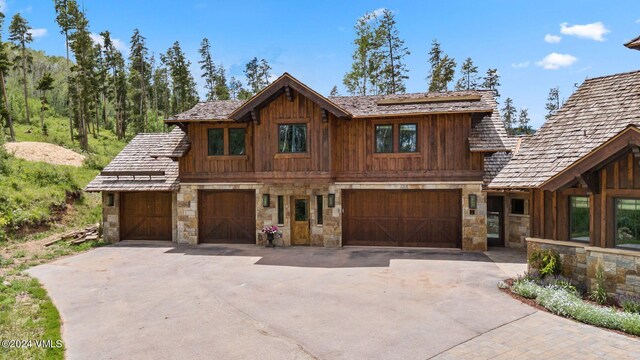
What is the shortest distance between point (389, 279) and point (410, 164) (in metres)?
5.87

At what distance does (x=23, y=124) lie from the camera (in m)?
41.0

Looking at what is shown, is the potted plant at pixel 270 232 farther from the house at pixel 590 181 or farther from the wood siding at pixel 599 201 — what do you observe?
the wood siding at pixel 599 201

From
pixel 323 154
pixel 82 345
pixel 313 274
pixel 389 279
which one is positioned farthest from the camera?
pixel 323 154

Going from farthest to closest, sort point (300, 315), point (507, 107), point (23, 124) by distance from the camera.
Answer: point (507, 107)
point (23, 124)
point (300, 315)

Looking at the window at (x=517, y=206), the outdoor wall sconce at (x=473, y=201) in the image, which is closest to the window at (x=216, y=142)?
the outdoor wall sconce at (x=473, y=201)

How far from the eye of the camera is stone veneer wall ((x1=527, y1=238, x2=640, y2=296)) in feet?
28.2

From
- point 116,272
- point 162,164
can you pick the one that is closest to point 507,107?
point 162,164

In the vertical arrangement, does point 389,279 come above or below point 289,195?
below

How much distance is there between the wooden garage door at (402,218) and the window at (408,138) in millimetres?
1780

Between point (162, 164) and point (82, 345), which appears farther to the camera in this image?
point (162, 164)

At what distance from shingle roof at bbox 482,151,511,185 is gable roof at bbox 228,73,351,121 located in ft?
19.8

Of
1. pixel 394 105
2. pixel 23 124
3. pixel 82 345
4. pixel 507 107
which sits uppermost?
pixel 507 107

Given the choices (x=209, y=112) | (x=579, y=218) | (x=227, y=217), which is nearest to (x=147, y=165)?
(x=209, y=112)

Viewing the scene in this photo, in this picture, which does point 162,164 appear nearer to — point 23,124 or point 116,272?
point 116,272
